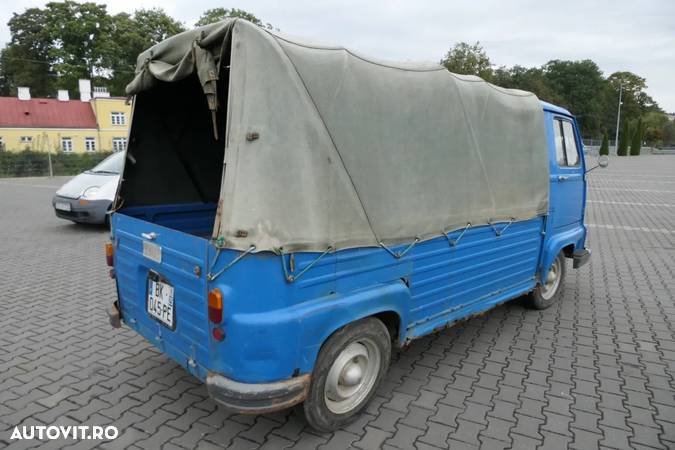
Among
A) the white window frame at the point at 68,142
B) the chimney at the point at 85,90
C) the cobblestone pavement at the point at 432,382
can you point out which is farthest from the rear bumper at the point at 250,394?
the chimney at the point at 85,90

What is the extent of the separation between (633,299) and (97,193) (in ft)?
29.5

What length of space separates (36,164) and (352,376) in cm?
2859

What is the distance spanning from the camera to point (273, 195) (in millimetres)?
2488

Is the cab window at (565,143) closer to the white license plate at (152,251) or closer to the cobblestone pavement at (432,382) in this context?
the cobblestone pavement at (432,382)

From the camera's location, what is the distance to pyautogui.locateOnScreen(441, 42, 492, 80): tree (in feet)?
75.6

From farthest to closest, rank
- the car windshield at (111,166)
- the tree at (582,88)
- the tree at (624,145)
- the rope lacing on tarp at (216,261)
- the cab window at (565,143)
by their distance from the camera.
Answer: the tree at (582,88)
the tree at (624,145)
the car windshield at (111,166)
the cab window at (565,143)
the rope lacing on tarp at (216,261)

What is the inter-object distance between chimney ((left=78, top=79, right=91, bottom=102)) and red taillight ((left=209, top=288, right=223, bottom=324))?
1974 inches

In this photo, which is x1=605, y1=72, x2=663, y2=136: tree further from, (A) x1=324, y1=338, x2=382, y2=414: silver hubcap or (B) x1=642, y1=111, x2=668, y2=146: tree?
(A) x1=324, y1=338, x2=382, y2=414: silver hubcap

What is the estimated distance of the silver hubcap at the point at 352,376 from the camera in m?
2.94

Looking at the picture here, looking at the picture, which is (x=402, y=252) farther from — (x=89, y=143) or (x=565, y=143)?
(x=89, y=143)

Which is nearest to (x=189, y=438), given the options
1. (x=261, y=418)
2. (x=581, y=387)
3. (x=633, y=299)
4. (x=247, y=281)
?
(x=261, y=418)

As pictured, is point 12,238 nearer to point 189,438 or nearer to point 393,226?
point 189,438

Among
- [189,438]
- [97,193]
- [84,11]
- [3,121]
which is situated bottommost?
[189,438]

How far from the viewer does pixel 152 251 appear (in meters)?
3.02
